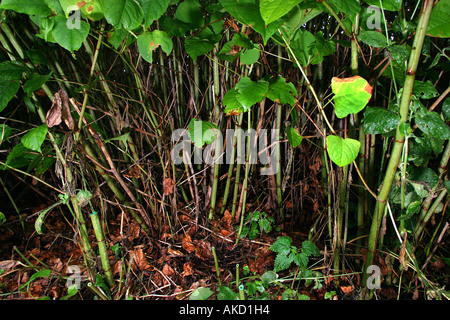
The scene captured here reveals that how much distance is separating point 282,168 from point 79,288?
3.15 feet

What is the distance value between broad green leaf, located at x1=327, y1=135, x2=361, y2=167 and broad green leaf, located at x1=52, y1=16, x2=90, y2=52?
0.63 m

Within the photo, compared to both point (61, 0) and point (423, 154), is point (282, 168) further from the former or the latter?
point (61, 0)

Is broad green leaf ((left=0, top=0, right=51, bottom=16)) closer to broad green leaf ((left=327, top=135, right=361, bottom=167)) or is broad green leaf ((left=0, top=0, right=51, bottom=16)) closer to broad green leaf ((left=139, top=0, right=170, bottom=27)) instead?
broad green leaf ((left=139, top=0, right=170, bottom=27))

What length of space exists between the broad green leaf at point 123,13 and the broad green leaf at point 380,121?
23.8 inches

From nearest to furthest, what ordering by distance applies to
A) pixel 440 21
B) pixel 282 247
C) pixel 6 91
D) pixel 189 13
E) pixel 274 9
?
pixel 274 9 → pixel 440 21 → pixel 6 91 → pixel 189 13 → pixel 282 247

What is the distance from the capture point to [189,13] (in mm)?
850

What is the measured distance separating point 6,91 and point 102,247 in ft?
1.75

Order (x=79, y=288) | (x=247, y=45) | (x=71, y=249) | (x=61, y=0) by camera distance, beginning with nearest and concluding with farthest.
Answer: (x=61, y=0)
(x=247, y=45)
(x=79, y=288)
(x=71, y=249)

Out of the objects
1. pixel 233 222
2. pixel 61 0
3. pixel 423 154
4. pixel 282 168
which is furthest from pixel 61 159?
pixel 423 154

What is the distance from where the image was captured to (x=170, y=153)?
3.92 feet

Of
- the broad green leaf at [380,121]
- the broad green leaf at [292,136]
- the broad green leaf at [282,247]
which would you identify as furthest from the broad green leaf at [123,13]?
the broad green leaf at [282,247]

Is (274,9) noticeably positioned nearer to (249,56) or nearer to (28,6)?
(249,56)

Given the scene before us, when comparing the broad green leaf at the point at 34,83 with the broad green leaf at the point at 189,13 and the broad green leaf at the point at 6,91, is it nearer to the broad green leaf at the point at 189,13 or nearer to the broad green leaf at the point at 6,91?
the broad green leaf at the point at 6,91

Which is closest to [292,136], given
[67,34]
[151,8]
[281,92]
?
[281,92]
